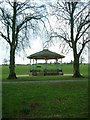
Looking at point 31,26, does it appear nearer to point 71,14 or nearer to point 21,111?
point 71,14

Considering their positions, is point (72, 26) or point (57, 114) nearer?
point (57, 114)

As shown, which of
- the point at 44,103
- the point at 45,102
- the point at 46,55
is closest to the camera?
the point at 44,103

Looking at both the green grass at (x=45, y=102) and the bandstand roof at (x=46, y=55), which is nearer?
the green grass at (x=45, y=102)

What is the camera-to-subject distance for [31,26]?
27.4m

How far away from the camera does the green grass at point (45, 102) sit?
12.5 metres

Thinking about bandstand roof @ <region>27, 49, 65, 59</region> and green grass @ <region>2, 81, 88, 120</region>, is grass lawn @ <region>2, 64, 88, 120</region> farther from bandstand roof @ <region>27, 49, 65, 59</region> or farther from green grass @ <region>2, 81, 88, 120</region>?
bandstand roof @ <region>27, 49, 65, 59</region>

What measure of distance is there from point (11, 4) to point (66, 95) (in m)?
15.5

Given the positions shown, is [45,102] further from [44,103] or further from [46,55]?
[46,55]

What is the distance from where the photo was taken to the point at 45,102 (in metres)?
13.8

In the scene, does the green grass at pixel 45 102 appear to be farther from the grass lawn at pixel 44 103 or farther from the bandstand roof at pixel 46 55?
the bandstand roof at pixel 46 55

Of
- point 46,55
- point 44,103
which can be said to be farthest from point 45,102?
point 46,55

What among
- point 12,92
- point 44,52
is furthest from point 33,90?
point 44,52

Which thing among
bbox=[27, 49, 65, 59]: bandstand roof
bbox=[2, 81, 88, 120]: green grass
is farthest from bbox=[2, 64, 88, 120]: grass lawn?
bbox=[27, 49, 65, 59]: bandstand roof

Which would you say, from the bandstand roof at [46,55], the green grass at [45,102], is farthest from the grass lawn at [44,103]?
the bandstand roof at [46,55]
